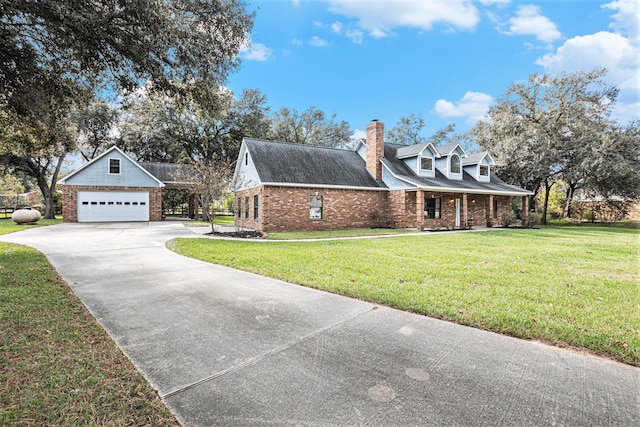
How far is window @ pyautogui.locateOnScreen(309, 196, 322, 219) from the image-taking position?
56.0 feet

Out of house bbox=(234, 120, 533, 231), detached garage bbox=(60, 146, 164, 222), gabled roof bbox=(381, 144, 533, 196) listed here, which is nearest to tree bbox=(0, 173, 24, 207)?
detached garage bbox=(60, 146, 164, 222)

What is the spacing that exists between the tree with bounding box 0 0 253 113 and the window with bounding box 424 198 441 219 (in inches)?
579

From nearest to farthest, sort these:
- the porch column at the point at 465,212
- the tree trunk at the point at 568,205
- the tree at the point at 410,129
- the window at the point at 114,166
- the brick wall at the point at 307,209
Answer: the brick wall at the point at 307,209, the porch column at the point at 465,212, the window at the point at 114,166, the tree trunk at the point at 568,205, the tree at the point at 410,129

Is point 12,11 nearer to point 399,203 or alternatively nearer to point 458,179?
point 399,203

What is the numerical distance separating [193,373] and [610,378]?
11.5ft

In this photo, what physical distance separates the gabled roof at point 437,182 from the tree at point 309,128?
1747 cm

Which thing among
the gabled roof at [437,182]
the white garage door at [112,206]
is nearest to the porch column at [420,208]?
the gabled roof at [437,182]

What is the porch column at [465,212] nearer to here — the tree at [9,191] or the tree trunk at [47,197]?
the tree trunk at [47,197]

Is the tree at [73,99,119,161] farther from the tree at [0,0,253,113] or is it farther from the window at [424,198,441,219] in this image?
the window at [424,198,441,219]

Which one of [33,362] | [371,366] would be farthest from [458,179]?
[33,362]

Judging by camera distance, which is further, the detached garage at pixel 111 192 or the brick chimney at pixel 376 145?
the detached garage at pixel 111 192

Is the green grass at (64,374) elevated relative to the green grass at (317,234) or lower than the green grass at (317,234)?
elevated

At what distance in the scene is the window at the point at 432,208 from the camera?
19.2 metres

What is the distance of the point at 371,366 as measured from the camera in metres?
2.75
